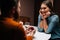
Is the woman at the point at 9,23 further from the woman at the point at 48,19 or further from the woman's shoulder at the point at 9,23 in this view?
the woman at the point at 48,19

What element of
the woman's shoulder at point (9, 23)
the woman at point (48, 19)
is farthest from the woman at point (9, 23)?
the woman at point (48, 19)

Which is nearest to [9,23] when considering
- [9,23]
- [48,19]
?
[9,23]

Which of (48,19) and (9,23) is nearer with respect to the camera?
(9,23)

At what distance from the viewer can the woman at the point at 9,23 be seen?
1.01 m

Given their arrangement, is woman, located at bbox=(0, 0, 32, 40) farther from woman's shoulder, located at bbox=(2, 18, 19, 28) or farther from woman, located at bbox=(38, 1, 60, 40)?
woman, located at bbox=(38, 1, 60, 40)

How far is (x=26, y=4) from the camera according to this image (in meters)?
4.91

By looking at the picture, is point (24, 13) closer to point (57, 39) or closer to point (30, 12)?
point (30, 12)

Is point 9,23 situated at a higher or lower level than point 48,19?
higher

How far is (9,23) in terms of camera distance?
3.32 ft

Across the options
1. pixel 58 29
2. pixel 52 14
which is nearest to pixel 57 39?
pixel 58 29

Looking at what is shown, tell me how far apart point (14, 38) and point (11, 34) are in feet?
0.10

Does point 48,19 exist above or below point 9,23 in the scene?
below

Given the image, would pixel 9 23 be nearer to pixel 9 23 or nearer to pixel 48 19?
pixel 9 23

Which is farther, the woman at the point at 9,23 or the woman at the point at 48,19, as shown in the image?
the woman at the point at 48,19
